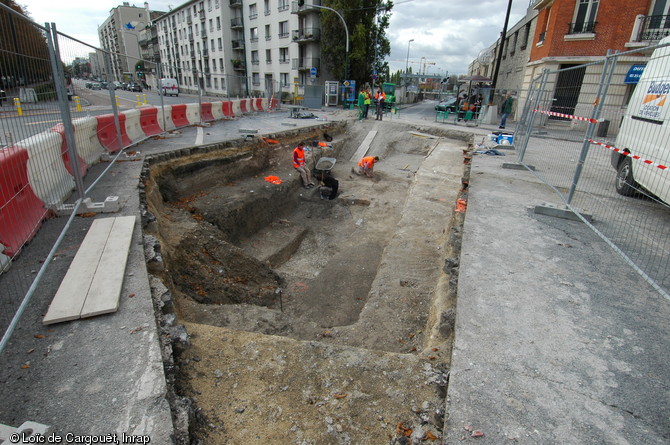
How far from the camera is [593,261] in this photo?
411 cm

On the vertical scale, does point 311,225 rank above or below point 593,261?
below

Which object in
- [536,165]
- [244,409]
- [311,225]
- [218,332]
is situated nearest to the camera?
[244,409]

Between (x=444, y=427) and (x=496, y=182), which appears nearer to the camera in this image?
(x=444, y=427)

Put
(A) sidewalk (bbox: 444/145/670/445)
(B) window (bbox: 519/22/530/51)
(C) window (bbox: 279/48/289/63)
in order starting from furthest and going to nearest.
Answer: (C) window (bbox: 279/48/289/63) < (B) window (bbox: 519/22/530/51) < (A) sidewalk (bbox: 444/145/670/445)

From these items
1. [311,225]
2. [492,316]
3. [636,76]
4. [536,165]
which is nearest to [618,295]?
[492,316]

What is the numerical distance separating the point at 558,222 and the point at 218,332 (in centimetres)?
503

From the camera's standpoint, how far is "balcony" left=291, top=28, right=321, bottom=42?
34.4 metres

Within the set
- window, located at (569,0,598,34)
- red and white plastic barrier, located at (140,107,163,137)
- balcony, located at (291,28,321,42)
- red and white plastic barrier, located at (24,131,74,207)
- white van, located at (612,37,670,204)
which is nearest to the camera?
red and white plastic barrier, located at (24,131,74,207)

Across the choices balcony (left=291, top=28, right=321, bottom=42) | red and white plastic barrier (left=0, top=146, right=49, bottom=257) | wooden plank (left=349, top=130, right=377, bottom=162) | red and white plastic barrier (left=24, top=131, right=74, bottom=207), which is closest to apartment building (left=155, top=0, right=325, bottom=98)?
balcony (left=291, top=28, right=321, bottom=42)

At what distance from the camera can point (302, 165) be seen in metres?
11.6

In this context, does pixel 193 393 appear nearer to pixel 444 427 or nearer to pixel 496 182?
pixel 444 427

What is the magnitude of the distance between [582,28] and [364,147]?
12.6 m

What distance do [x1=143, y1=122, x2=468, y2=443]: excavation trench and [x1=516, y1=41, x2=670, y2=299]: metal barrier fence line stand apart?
2.03 meters

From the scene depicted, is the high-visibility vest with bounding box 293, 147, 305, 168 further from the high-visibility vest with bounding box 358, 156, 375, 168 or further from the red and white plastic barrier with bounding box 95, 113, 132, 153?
the red and white plastic barrier with bounding box 95, 113, 132, 153
